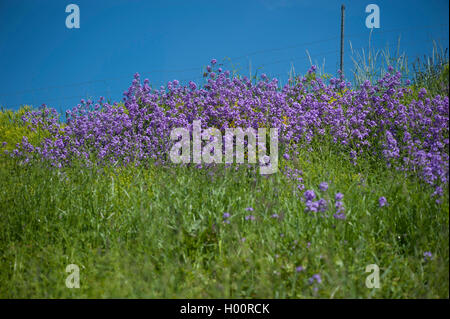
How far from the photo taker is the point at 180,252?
3.16m

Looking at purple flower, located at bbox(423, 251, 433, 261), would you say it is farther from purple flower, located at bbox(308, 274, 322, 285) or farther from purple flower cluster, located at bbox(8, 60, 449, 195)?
purple flower cluster, located at bbox(8, 60, 449, 195)

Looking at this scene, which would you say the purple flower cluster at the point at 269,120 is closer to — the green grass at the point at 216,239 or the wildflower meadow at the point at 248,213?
the wildflower meadow at the point at 248,213

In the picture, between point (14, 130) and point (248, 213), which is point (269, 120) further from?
point (14, 130)

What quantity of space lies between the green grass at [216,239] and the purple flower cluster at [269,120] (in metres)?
0.91

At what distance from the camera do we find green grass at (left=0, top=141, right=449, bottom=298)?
2.83 m

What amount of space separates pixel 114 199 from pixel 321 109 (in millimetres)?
3572

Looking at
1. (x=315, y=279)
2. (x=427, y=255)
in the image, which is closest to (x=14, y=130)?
(x=315, y=279)

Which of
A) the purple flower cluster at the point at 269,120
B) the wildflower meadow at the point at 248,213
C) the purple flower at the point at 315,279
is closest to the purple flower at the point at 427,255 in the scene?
the wildflower meadow at the point at 248,213

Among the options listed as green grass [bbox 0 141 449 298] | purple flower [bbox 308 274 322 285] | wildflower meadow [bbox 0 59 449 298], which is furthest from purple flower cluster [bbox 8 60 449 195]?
purple flower [bbox 308 274 322 285]

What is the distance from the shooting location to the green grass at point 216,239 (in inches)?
111

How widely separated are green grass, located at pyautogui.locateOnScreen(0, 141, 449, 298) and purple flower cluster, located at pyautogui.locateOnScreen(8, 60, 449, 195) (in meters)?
0.91

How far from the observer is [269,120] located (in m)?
5.86

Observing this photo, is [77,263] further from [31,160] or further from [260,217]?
[31,160]
